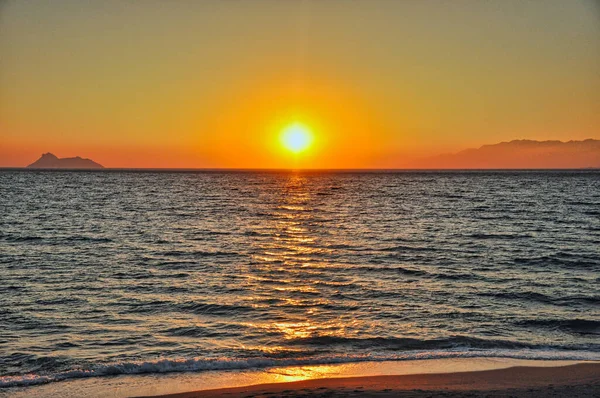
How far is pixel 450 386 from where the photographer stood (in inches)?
494

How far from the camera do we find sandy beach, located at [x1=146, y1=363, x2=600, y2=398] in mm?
11898

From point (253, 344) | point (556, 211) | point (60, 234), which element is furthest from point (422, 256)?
point (556, 211)

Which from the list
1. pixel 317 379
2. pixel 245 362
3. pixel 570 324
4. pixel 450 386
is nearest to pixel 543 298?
pixel 570 324

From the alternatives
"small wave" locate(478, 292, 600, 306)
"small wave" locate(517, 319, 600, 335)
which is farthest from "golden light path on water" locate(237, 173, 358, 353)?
"small wave" locate(478, 292, 600, 306)

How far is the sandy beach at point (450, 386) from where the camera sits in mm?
11898

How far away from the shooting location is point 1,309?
20.4 metres

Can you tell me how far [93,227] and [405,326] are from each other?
34.8 metres

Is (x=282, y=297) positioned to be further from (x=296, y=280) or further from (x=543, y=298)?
(x=543, y=298)

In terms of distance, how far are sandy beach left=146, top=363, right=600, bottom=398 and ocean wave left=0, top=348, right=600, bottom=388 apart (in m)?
1.62

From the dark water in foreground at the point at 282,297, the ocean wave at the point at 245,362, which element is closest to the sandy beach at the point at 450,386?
the ocean wave at the point at 245,362

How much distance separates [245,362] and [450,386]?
5036 millimetres

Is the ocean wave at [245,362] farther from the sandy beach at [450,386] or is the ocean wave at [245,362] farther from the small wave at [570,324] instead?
the small wave at [570,324]

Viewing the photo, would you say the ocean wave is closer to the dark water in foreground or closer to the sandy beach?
the dark water in foreground

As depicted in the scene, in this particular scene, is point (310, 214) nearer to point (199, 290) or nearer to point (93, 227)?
point (93, 227)
